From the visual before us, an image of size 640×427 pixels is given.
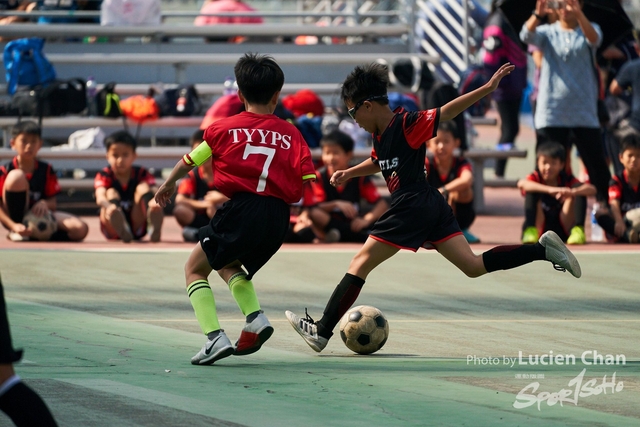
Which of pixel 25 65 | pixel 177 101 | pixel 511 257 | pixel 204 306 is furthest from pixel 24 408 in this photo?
pixel 177 101

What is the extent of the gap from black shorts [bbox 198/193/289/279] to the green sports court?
0.56 m

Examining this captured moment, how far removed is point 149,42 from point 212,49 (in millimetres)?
942

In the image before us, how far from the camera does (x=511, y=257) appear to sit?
629cm

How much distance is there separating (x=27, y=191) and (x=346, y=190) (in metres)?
3.21

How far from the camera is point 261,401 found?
15.6ft

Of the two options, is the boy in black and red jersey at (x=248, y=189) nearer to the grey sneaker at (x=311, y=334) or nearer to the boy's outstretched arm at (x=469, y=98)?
the grey sneaker at (x=311, y=334)

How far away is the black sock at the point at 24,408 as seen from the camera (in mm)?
3531

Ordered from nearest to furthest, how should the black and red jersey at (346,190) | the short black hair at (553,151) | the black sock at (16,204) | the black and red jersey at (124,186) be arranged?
1. the black sock at (16,204)
2. the short black hair at (553,151)
3. the black and red jersey at (124,186)
4. the black and red jersey at (346,190)

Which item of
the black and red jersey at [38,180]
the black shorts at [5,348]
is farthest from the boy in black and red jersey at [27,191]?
the black shorts at [5,348]

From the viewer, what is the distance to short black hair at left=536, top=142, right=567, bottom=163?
442 inches

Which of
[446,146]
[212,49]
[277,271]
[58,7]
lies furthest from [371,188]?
[58,7]

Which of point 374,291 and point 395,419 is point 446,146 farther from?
point 395,419

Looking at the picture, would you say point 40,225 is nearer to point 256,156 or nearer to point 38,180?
point 38,180

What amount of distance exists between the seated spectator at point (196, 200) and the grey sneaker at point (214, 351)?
582 centimetres
